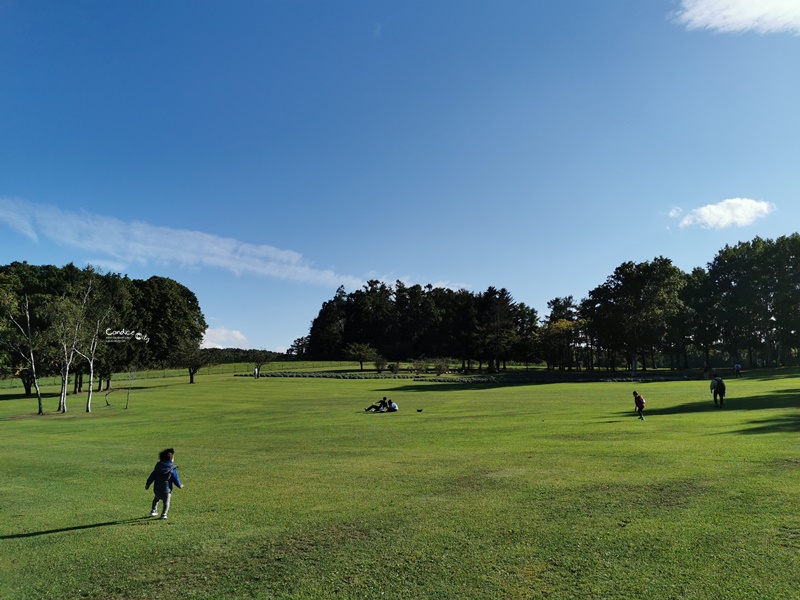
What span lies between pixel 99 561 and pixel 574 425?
19404 mm

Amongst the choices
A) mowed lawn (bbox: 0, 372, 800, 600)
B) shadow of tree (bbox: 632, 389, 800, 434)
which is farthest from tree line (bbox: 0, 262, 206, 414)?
shadow of tree (bbox: 632, 389, 800, 434)

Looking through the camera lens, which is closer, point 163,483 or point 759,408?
point 163,483

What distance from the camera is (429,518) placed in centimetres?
1047

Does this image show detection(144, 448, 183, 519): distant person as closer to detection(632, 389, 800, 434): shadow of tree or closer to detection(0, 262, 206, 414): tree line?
detection(632, 389, 800, 434): shadow of tree

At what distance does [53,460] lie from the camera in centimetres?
1939

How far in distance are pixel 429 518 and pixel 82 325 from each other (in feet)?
145

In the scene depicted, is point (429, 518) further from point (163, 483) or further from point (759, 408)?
point (759, 408)

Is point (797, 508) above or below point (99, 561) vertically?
above

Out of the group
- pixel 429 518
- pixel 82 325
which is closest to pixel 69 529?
pixel 429 518

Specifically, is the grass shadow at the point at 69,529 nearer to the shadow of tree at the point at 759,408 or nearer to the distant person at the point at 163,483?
the distant person at the point at 163,483

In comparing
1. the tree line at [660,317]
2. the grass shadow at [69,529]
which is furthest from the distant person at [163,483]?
the tree line at [660,317]

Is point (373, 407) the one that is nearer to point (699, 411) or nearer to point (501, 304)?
point (699, 411)

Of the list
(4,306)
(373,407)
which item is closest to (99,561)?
(373,407)

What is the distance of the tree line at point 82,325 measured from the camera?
140 feet
